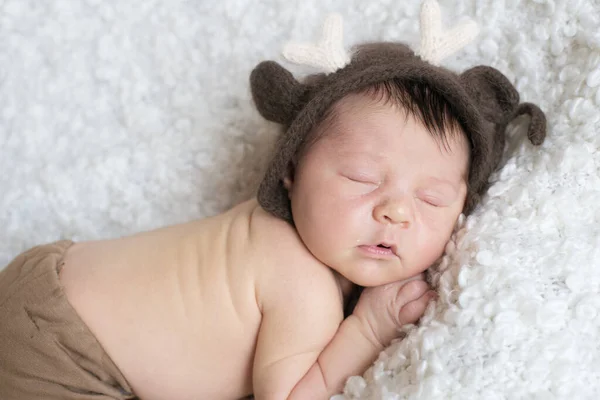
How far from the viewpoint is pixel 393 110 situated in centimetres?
122

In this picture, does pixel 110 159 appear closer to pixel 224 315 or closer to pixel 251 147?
pixel 251 147

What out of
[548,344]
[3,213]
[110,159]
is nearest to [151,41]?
[110,159]

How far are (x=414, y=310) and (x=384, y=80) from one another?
1.25ft

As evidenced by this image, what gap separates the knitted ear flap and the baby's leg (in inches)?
31.0

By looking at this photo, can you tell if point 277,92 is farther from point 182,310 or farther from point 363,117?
point 182,310

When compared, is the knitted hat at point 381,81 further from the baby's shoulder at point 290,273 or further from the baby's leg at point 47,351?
the baby's leg at point 47,351

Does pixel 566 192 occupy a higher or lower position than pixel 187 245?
higher

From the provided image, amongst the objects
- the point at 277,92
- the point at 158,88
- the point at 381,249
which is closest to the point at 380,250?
the point at 381,249

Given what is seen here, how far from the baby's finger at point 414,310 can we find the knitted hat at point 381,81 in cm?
18

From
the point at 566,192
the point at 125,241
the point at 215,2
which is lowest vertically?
the point at 125,241

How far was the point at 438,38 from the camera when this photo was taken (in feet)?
4.13

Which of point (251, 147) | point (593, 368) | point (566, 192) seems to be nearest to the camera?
point (593, 368)

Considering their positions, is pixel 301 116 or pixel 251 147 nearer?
pixel 301 116

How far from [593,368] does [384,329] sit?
33 centimetres
